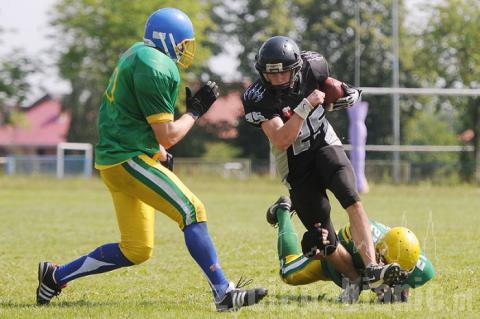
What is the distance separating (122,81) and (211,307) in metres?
1.71

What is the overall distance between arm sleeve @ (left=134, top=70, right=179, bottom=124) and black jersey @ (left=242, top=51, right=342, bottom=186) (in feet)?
2.62

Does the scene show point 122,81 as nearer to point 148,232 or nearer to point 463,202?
point 148,232

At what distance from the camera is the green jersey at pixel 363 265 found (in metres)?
6.20

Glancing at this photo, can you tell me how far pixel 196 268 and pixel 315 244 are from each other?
263 cm

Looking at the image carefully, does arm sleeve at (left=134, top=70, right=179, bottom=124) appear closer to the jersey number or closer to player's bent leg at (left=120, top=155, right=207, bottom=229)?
player's bent leg at (left=120, top=155, right=207, bottom=229)

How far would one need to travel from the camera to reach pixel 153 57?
5676 mm

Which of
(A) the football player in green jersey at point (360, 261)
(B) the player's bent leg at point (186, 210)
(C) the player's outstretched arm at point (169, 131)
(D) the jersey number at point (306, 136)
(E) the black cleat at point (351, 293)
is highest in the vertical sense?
(C) the player's outstretched arm at point (169, 131)

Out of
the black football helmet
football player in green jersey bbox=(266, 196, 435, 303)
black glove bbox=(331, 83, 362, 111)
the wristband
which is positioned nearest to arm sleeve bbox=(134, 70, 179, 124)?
the black football helmet

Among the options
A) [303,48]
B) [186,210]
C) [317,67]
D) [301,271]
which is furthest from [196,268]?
[303,48]

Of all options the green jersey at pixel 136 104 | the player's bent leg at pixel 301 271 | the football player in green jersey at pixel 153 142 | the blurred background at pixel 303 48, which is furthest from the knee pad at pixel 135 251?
the blurred background at pixel 303 48

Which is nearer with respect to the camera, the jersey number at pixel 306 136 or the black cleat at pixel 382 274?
the black cleat at pixel 382 274

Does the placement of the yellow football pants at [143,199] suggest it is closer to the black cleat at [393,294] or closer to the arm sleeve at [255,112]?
the arm sleeve at [255,112]

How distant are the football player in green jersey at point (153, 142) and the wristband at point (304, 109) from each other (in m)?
0.62

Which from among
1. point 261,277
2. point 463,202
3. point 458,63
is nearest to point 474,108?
point 458,63
